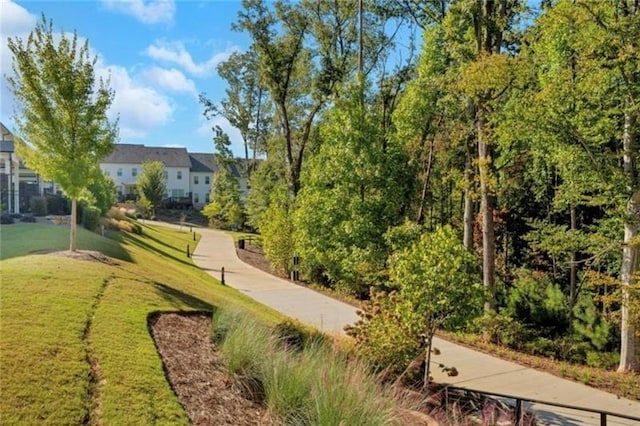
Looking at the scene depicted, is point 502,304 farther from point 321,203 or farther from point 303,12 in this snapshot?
point 303,12

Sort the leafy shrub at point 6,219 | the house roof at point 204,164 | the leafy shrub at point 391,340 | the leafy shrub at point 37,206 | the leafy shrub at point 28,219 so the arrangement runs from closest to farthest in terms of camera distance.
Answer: the leafy shrub at point 391,340 < the leafy shrub at point 6,219 < the leafy shrub at point 28,219 < the leafy shrub at point 37,206 < the house roof at point 204,164

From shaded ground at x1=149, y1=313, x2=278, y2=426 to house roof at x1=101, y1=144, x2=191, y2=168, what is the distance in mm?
63154

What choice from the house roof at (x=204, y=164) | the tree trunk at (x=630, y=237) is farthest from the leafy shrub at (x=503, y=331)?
the house roof at (x=204, y=164)

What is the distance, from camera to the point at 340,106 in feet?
66.6

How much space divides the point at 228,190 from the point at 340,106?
31.5 m

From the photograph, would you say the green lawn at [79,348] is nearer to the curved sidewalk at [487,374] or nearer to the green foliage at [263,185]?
the curved sidewalk at [487,374]

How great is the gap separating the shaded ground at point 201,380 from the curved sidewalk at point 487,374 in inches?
Answer: 189

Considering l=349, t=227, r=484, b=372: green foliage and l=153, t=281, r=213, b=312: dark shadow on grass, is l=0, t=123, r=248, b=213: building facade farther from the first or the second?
l=349, t=227, r=484, b=372: green foliage

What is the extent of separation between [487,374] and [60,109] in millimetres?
12337

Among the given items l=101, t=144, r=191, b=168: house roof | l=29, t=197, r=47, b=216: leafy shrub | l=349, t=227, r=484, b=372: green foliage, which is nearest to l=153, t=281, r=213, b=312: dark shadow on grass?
l=349, t=227, r=484, b=372: green foliage

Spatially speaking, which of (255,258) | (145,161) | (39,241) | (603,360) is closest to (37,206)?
(39,241)

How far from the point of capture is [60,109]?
12.6 meters

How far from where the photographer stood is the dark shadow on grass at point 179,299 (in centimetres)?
1002

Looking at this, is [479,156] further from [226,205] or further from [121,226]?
[226,205]
